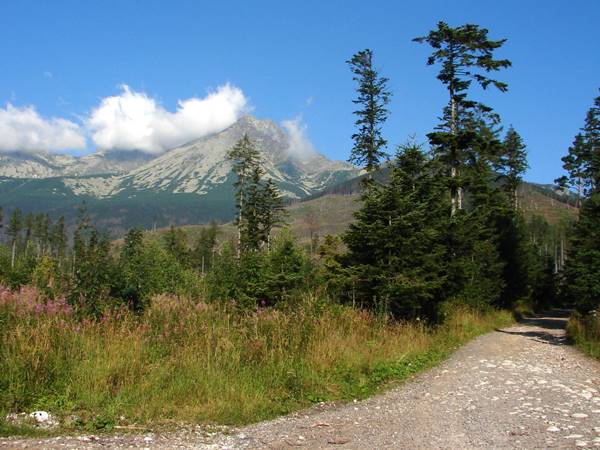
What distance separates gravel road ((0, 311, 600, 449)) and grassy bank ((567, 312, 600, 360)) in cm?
367

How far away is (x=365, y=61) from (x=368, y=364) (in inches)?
1148

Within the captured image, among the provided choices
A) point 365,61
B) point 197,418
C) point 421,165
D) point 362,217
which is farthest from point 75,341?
point 365,61

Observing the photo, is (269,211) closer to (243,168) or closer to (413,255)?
(243,168)

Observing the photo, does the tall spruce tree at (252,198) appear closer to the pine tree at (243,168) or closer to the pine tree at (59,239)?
the pine tree at (243,168)

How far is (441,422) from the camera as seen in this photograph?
230 inches

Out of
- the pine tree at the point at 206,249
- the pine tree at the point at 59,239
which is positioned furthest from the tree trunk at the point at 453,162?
the pine tree at the point at 59,239

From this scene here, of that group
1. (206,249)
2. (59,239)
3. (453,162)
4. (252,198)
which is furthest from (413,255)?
(59,239)

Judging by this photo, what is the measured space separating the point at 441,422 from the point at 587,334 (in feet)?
32.0

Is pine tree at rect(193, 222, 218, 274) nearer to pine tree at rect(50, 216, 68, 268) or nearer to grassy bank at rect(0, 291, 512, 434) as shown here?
pine tree at rect(50, 216, 68, 268)

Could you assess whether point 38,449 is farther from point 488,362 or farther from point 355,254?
point 355,254

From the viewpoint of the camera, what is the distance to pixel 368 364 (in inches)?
322

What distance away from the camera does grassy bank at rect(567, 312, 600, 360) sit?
11.9 metres

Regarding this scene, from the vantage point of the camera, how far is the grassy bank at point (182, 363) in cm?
593

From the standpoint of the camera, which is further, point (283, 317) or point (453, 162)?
point (453, 162)
